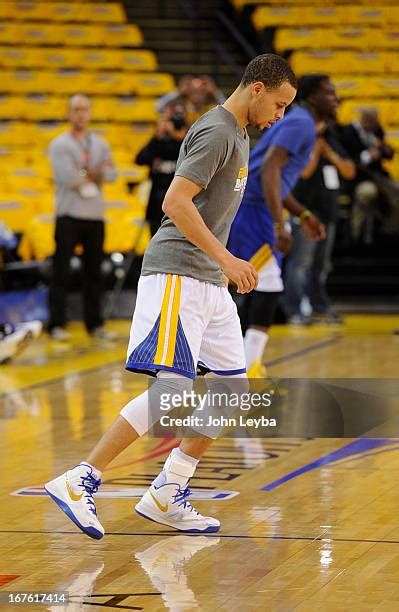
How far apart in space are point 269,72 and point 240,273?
67cm

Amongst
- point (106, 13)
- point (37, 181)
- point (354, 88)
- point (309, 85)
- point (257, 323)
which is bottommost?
point (257, 323)

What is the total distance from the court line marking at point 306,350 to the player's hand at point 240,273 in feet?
15.5

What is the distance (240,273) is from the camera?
13.2 feet

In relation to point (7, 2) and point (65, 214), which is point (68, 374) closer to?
point (65, 214)

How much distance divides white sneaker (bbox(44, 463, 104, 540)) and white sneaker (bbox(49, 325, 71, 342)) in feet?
21.2

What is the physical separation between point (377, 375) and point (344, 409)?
48.1 inches

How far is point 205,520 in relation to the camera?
4398 mm

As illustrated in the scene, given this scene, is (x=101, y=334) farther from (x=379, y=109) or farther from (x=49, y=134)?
(x=379, y=109)

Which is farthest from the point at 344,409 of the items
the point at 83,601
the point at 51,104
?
the point at 51,104

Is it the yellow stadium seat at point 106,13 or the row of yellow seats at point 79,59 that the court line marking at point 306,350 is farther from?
the yellow stadium seat at point 106,13

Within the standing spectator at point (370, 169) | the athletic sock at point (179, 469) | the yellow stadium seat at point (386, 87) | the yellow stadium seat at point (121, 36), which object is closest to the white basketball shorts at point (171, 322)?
the athletic sock at point (179, 469)

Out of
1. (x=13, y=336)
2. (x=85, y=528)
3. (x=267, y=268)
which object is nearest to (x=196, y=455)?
(x=85, y=528)

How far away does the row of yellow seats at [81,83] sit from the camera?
621 inches

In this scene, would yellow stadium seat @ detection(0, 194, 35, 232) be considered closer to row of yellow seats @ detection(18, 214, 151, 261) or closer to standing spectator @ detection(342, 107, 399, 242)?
row of yellow seats @ detection(18, 214, 151, 261)
